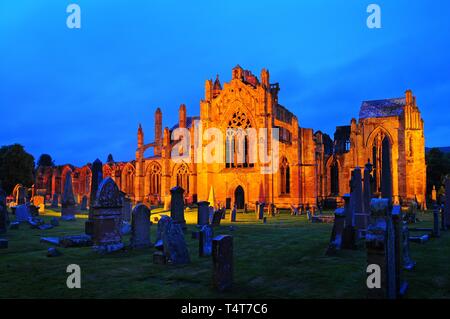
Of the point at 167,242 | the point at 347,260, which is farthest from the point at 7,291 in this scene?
the point at 347,260

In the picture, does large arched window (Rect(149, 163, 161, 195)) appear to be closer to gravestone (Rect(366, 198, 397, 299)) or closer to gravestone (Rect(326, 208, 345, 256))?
gravestone (Rect(326, 208, 345, 256))

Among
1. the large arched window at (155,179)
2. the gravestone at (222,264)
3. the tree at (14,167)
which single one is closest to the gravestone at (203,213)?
the gravestone at (222,264)

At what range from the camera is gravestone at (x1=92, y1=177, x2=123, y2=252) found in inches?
434

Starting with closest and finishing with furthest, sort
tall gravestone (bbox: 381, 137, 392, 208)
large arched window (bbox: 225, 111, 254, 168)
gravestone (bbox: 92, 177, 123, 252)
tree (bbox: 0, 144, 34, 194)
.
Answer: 1. tall gravestone (bbox: 381, 137, 392, 208)
2. gravestone (bbox: 92, 177, 123, 252)
3. large arched window (bbox: 225, 111, 254, 168)
4. tree (bbox: 0, 144, 34, 194)

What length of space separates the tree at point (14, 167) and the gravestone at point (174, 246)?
4617 centimetres

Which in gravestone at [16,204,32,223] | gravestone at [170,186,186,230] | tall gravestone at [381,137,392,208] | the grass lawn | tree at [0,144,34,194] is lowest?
the grass lawn

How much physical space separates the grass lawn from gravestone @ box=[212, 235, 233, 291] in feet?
0.67

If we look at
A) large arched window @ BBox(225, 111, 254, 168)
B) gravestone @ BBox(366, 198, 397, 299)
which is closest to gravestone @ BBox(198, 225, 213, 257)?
gravestone @ BBox(366, 198, 397, 299)

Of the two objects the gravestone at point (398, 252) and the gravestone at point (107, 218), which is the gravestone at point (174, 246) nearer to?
the gravestone at point (107, 218)

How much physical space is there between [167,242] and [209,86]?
3173 centimetres

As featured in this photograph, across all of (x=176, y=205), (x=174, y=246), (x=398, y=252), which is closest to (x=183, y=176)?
(x=176, y=205)
